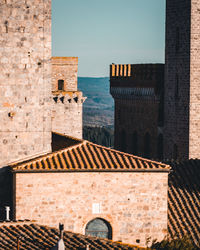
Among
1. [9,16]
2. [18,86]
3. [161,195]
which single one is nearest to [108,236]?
[161,195]

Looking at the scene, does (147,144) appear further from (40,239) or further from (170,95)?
(40,239)

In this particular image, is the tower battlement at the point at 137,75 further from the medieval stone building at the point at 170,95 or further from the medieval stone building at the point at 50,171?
the medieval stone building at the point at 50,171

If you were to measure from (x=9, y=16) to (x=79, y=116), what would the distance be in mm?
18991

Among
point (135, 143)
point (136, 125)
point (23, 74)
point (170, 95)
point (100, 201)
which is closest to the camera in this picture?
point (100, 201)

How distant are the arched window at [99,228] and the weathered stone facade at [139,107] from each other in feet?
53.7

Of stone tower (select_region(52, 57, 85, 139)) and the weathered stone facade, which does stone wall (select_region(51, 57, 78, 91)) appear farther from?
the weathered stone facade

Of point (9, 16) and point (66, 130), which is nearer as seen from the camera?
point (9, 16)

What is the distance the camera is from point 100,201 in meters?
21.3

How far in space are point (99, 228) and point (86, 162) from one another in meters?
2.02

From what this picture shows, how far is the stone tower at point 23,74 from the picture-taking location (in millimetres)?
22125

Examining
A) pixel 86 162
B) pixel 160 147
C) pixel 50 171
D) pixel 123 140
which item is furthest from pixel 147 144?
pixel 50 171

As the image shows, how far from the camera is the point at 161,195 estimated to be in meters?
21.7

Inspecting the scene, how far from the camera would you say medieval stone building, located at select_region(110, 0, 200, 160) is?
112ft

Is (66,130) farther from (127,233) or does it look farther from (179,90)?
(127,233)
